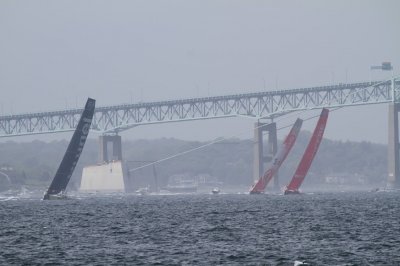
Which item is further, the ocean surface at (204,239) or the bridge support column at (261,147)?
the bridge support column at (261,147)

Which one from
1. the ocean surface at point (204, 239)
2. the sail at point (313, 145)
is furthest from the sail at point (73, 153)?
the ocean surface at point (204, 239)

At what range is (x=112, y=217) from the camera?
86.9 m

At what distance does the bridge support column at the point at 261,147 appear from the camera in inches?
7229

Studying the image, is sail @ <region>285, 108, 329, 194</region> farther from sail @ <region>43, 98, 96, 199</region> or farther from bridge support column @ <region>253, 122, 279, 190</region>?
bridge support column @ <region>253, 122, 279, 190</region>

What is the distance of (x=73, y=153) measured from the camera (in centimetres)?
12344

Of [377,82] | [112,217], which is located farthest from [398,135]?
[112,217]

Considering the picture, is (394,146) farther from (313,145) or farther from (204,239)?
(204,239)

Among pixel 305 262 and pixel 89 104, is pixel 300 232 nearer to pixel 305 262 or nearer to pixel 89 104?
pixel 305 262

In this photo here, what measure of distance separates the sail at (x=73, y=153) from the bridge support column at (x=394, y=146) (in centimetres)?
5878

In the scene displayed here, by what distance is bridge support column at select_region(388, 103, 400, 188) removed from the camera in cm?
17112

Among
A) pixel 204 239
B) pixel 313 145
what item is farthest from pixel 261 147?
pixel 204 239

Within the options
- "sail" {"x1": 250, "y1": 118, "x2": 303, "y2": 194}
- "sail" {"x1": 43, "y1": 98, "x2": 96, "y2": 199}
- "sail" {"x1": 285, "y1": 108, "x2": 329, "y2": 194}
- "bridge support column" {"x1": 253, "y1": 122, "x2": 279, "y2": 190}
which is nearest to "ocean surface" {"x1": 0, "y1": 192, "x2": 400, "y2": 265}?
"sail" {"x1": 43, "y1": 98, "x2": 96, "y2": 199}

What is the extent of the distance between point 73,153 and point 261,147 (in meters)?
66.0

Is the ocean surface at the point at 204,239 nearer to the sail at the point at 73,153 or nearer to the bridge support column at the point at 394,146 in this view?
the sail at the point at 73,153
